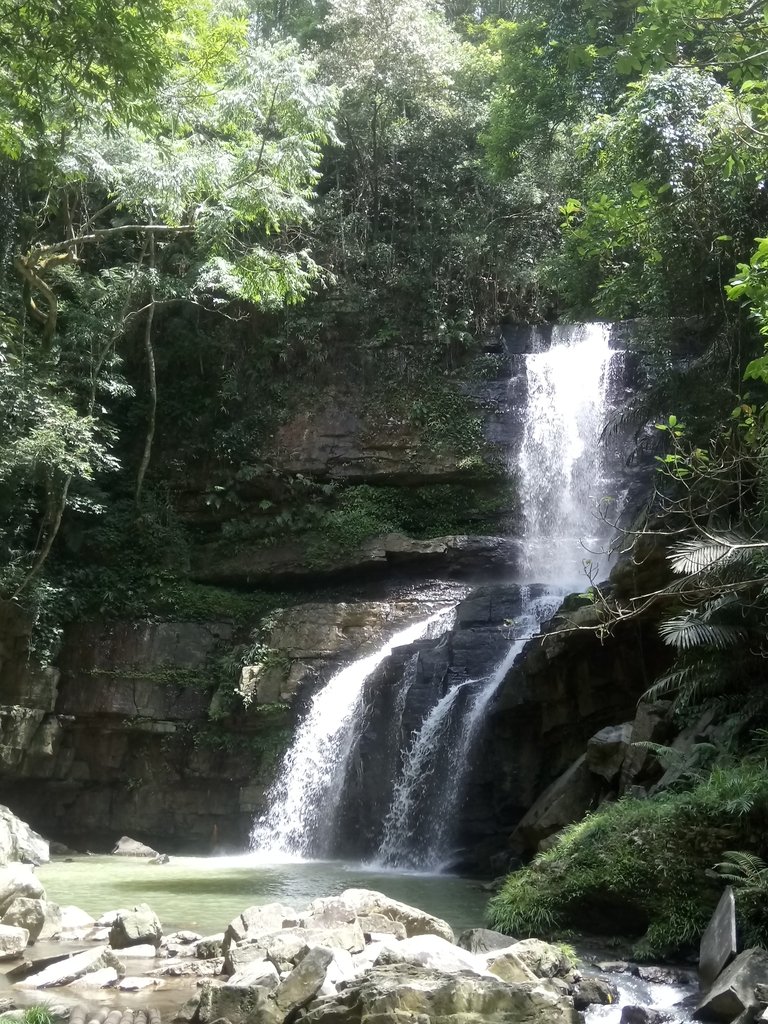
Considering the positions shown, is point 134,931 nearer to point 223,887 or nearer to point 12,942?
point 12,942

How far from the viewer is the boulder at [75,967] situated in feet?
20.6

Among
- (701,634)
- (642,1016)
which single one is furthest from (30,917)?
(701,634)

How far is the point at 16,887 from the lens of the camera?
818 cm

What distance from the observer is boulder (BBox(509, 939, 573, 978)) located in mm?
6305

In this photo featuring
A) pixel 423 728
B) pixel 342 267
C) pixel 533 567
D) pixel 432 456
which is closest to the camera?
pixel 423 728

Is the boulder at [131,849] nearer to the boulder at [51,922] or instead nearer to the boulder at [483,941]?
the boulder at [51,922]

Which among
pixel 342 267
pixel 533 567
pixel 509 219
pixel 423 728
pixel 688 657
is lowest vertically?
pixel 423 728

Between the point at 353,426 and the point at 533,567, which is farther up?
the point at 353,426

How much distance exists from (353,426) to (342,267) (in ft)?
13.7

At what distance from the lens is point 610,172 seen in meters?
14.2

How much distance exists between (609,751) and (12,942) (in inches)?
241

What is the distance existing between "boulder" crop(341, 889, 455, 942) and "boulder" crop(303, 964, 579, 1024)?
2.00m

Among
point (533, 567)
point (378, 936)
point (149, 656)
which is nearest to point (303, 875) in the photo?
point (378, 936)

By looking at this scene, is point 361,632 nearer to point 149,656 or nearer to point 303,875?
point 149,656
